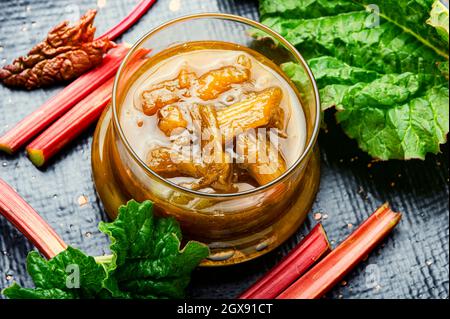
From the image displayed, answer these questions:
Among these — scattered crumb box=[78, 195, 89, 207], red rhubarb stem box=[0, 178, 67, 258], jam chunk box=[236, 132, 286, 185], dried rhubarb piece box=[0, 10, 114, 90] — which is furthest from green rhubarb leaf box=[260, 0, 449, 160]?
red rhubarb stem box=[0, 178, 67, 258]

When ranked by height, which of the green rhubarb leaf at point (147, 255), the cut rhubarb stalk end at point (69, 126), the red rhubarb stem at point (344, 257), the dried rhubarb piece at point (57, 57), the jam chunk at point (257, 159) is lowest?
the red rhubarb stem at point (344, 257)

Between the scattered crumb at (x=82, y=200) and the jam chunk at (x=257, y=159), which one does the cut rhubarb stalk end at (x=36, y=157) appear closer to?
the scattered crumb at (x=82, y=200)

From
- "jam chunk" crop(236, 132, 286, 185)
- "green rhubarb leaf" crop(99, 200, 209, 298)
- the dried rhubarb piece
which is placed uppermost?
the dried rhubarb piece

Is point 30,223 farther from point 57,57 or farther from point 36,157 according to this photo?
point 57,57

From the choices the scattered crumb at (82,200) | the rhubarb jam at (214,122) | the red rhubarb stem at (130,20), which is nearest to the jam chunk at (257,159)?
the rhubarb jam at (214,122)

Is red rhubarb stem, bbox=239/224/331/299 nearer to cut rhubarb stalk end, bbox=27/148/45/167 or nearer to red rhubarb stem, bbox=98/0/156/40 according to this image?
cut rhubarb stalk end, bbox=27/148/45/167

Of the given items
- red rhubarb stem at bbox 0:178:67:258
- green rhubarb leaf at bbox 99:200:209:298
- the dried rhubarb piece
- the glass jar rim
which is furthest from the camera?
the dried rhubarb piece

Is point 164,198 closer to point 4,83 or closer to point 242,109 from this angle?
point 242,109
